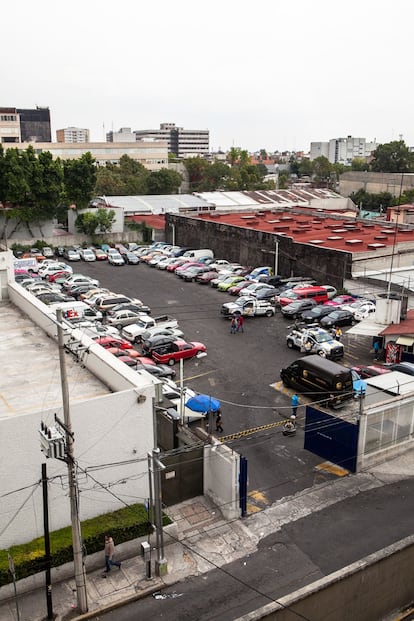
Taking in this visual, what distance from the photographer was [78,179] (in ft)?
191

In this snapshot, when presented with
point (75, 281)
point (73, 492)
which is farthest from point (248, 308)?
point (73, 492)

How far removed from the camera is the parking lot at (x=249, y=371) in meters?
19.7

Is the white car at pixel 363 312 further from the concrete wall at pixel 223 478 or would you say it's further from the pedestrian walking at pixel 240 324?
the concrete wall at pixel 223 478

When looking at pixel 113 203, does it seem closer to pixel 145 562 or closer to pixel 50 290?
pixel 50 290

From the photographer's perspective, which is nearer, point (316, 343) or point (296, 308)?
point (316, 343)

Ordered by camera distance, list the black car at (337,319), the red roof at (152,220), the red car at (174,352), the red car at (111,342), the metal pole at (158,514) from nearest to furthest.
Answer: the metal pole at (158,514) < the red car at (174,352) < the red car at (111,342) < the black car at (337,319) < the red roof at (152,220)

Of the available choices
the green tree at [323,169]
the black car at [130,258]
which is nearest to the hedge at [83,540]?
the black car at [130,258]

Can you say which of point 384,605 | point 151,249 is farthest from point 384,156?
point 384,605

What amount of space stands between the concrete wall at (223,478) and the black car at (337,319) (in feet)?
61.0

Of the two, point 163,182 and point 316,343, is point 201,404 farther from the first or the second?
point 163,182

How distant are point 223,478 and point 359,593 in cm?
533

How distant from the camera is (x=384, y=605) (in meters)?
13.7

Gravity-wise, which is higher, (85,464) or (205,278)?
(85,464)

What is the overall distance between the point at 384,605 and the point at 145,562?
5.79m
